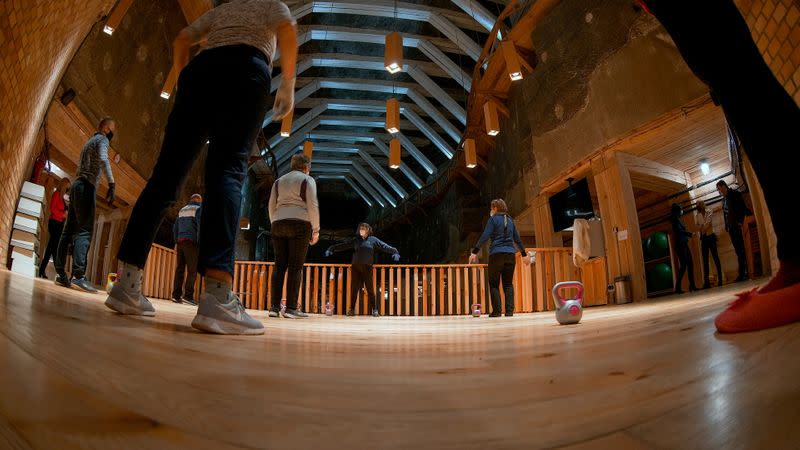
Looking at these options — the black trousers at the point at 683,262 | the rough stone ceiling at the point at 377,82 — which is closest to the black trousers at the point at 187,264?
the rough stone ceiling at the point at 377,82

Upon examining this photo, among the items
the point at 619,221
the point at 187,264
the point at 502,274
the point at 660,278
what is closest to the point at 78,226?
the point at 187,264

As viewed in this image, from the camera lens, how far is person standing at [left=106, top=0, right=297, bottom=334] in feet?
5.50

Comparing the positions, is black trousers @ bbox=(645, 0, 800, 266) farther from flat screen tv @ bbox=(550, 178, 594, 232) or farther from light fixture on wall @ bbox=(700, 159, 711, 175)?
light fixture on wall @ bbox=(700, 159, 711, 175)

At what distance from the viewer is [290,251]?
4.26 meters

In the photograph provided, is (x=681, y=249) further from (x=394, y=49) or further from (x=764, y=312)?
(x=764, y=312)

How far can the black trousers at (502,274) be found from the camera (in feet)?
20.7

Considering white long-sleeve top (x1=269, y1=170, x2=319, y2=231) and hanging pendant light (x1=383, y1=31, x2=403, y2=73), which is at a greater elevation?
hanging pendant light (x1=383, y1=31, x2=403, y2=73)

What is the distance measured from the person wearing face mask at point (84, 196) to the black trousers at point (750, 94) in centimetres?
448

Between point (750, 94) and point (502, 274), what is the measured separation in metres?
5.54

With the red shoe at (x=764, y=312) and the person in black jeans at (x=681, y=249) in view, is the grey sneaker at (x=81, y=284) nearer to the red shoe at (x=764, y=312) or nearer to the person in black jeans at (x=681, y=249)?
the red shoe at (x=764, y=312)

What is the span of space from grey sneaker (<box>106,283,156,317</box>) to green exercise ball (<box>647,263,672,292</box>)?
30.8 ft

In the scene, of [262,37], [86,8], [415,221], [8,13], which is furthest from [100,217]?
[415,221]

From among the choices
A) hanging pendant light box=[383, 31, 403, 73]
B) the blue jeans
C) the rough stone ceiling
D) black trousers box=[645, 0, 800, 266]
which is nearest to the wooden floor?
black trousers box=[645, 0, 800, 266]

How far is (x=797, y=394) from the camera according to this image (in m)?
0.43
